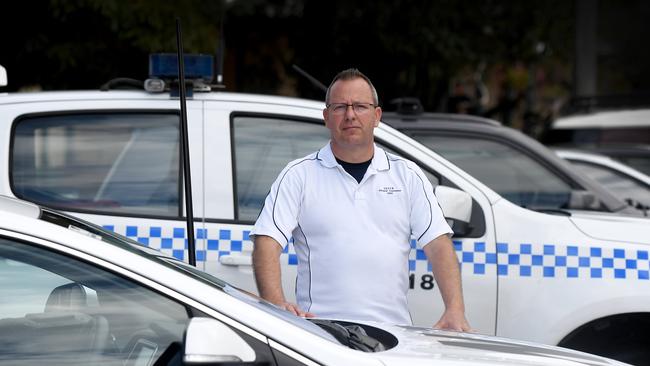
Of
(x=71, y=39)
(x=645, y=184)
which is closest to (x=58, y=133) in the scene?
(x=645, y=184)

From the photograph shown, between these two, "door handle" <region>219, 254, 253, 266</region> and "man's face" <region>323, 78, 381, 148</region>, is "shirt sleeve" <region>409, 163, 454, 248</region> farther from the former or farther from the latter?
"door handle" <region>219, 254, 253, 266</region>

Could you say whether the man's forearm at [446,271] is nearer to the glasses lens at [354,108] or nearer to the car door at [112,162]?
the glasses lens at [354,108]

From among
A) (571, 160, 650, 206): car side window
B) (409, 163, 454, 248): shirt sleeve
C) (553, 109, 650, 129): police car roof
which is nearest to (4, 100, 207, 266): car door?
(409, 163, 454, 248): shirt sleeve

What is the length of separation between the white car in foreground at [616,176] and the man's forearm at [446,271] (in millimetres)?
3968

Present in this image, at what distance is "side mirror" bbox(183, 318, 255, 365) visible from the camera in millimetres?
2645

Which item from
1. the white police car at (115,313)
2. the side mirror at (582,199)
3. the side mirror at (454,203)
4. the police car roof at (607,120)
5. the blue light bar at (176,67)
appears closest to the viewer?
the white police car at (115,313)

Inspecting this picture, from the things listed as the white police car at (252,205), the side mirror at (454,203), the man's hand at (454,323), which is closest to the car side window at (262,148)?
the white police car at (252,205)

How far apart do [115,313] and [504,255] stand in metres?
2.38

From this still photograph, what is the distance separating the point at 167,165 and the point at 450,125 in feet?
4.92

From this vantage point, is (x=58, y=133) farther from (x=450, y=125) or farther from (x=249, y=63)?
(x=249, y=63)

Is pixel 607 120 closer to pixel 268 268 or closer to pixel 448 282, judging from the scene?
pixel 448 282

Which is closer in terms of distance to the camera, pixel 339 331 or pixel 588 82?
pixel 339 331

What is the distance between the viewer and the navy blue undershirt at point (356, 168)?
4.08 meters

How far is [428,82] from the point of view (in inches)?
542
